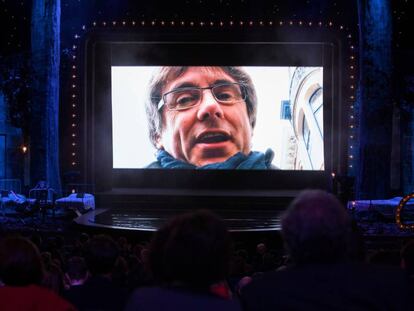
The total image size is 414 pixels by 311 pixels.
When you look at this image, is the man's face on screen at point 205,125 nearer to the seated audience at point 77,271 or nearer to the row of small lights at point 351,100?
the row of small lights at point 351,100

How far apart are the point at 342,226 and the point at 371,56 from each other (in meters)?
11.3

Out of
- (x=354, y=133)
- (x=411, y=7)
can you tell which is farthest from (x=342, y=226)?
(x=411, y=7)

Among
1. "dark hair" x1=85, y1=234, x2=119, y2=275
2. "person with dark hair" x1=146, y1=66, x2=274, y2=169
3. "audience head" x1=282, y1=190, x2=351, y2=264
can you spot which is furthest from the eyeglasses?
"audience head" x1=282, y1=190, x2=351, y2=264

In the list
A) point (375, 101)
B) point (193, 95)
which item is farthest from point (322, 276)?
point (193, 95)

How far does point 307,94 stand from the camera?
13.2 meters

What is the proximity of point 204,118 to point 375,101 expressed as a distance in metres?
3.51

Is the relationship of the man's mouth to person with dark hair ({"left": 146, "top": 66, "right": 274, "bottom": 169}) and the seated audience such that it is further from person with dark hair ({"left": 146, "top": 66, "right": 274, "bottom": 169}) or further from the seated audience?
the seated audience

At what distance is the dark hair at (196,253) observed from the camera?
61.1 inches

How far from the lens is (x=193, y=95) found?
13.2m

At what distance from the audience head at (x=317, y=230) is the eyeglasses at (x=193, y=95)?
1153 centimetres

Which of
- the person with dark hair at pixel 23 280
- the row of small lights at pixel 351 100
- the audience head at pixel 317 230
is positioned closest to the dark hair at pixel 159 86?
the row of small lights at pixel 351 100

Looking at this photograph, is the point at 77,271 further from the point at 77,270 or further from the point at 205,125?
the point at 205,125

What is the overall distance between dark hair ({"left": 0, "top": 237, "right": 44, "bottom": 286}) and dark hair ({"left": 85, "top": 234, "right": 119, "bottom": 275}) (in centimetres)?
52

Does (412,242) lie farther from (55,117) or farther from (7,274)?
(55,117)
